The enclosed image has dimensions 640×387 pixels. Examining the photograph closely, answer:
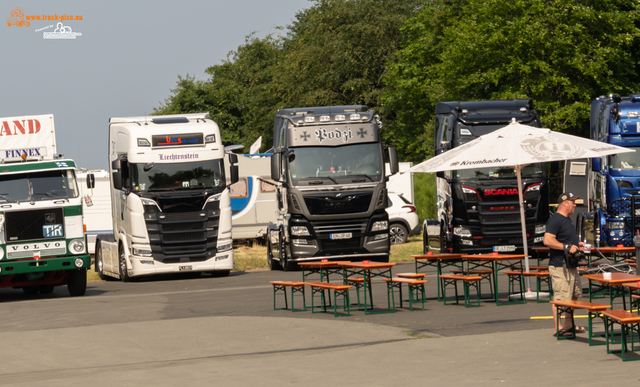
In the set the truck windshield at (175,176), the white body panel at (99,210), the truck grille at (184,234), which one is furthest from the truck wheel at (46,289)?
the white body panel at (99,210)

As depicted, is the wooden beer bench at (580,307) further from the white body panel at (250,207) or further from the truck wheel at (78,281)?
the white body panel at (250,207)

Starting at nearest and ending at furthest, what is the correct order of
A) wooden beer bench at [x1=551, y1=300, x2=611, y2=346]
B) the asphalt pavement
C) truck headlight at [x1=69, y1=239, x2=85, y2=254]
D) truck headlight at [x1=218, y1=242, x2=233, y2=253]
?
the asphalt pavement < wooden beer bench at [x1=551, y1=300, x2=611, y2=346] < truck headlight at [x1=69, y1=239, x2=85, y2=254] < truck headlight at [x1=218, y1=242, x2=233, y2=253]

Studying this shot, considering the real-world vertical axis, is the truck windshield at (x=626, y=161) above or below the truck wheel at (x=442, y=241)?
above

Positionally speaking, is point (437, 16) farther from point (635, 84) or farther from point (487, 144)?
point (487, 144)

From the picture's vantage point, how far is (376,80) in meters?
52.8

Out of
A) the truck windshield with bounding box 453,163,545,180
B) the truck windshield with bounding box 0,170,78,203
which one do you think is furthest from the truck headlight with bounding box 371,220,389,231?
the truck windshield with bounding box 0,170,78,203

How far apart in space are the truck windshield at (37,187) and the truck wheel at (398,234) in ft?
46.0

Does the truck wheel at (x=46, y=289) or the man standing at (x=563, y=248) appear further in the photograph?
the truck wheel at (x=46, y=289)

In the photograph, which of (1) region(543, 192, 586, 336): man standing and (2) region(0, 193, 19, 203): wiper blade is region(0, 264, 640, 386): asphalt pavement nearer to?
(1) region(543, 192, 586, 336): man standing

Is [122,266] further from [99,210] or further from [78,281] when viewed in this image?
[99,210]

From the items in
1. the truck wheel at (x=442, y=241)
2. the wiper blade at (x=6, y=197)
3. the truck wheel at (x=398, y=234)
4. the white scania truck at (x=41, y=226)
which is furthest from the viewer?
the truck wheel at (x=398, y=234)

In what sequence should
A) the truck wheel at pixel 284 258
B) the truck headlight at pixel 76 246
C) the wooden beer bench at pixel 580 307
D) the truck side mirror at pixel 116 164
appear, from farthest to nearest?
the truck wheel at pixel 284 258, the truck side mirror at pixel 116 164, the truck headlight at pixel 76 246, the wooden beer bench at pixel 580 307

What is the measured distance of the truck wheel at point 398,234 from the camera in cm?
2969

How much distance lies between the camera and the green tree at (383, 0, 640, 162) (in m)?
36.4
